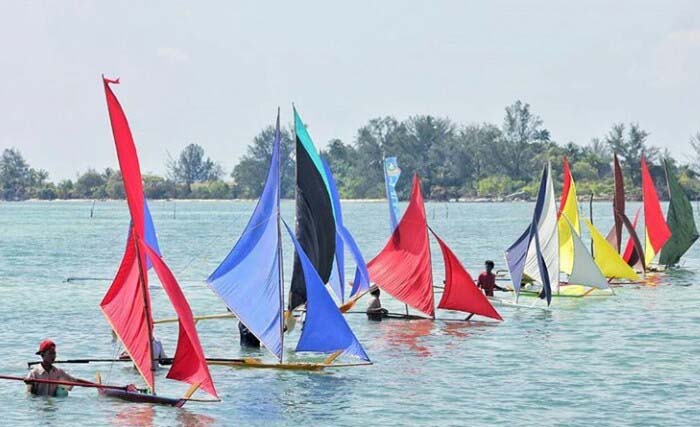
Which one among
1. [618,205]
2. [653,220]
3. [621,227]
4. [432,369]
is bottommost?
[432,369]

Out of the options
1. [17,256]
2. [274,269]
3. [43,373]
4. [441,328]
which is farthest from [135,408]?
[17,256]

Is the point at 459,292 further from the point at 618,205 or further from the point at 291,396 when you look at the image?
the point at 618,205

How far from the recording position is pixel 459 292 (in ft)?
108

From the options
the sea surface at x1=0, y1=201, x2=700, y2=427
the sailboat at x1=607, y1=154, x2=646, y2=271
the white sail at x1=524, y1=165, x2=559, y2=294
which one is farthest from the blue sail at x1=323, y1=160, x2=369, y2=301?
the sailboat at x1=607, y1=154, x2=646, y2=271

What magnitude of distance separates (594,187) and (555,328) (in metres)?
150

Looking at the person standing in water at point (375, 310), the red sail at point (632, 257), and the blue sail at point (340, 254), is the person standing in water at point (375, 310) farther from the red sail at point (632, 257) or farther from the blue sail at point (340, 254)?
the red sail at point (632, 257)

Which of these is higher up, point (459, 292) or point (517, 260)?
point (517, 260)

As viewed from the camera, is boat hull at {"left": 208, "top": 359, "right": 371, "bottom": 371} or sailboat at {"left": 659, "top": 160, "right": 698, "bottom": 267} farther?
sailboat at {"left": 659, "top": 160, "right": 698, "bottom": 267}

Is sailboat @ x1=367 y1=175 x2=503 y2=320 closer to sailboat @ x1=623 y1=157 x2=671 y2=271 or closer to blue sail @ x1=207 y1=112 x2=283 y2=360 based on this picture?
blue sail @ x1=207 y1=112 x2=283 y2=360

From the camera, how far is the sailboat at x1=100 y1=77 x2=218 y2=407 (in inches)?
790

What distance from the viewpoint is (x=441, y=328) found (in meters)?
32.7

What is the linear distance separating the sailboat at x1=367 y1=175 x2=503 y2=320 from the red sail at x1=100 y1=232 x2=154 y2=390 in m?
11.7

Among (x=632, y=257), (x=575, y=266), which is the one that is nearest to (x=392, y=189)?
(x=575, y=266)

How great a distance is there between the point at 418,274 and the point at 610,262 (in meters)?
13.7
